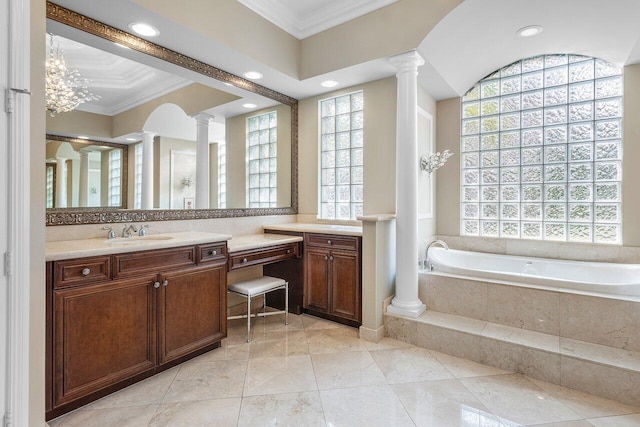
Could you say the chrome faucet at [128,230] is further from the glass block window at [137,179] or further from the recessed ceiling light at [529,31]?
the recessed ceiling light at [529,31]

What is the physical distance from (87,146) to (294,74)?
6.20 ft

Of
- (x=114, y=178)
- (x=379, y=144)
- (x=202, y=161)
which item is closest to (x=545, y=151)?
(x=379, y=144)

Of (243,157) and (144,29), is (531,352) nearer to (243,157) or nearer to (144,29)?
(243,157)

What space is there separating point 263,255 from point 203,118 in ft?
4.65

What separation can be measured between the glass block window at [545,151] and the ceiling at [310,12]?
1.75m

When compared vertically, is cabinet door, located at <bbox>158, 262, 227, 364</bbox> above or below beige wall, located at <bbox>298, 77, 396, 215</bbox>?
below

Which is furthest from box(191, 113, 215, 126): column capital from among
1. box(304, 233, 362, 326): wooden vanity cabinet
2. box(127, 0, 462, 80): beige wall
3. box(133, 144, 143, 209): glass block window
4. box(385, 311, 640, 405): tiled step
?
box(385, 311, 640, 405): tiled step

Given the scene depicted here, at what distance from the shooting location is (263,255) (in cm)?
288

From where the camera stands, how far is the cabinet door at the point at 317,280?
10.1 feet

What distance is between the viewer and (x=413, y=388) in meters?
2.01

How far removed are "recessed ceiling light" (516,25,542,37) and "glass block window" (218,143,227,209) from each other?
2880 mm

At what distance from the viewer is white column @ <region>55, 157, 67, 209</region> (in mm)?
2047

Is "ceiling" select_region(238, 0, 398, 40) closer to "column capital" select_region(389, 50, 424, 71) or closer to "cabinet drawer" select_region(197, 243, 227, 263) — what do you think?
"column capital" select_region(389, 50, 424, 71)

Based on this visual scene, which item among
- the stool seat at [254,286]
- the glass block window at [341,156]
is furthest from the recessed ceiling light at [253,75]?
the stool seat at [254,286]
